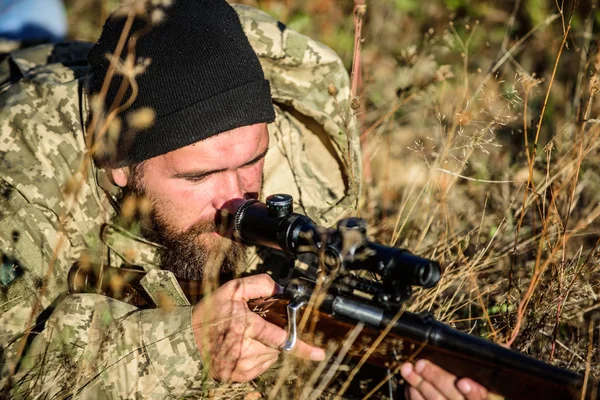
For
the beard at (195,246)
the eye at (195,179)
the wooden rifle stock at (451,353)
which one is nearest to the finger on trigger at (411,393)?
the wooden rifle stock at (451,353)

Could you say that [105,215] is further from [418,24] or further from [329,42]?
[418,24]

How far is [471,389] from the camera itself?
2307 mm

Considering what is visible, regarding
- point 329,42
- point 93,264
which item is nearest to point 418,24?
point 329,42

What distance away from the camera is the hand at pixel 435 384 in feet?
7.57

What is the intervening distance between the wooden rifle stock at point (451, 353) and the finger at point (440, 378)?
0.04 meters

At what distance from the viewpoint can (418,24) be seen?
20.2 ft

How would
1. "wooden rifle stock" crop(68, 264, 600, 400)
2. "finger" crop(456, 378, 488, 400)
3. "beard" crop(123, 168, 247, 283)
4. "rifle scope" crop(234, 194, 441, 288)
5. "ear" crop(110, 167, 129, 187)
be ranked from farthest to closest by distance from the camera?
1. "ear" crop(110, 167, 129, 187)
2. "beard" crop(123, 168, 247, 283)
3. "finger" crop(456, 378, 488, 400)
4. "rifle scope" crop(234, 194, 441, 288)
5. "wooden rifle stock" crop(68, 264, 600, 400)

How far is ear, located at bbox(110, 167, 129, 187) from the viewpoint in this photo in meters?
3.50

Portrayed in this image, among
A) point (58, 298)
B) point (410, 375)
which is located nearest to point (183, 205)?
point (58, 298)

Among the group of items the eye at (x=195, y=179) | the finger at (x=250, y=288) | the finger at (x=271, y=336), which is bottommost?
the finger at (x=271, y=336)

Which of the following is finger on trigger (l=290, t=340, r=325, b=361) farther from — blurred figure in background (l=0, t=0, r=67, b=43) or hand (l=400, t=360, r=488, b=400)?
blurred figure in background (l=0, t=0, r=67, b=43)

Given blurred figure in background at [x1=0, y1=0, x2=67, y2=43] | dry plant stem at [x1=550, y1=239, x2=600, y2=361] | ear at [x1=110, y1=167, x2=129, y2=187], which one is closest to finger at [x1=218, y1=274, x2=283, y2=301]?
ear at [x1=110, y1=167, x2=129, y2=187]

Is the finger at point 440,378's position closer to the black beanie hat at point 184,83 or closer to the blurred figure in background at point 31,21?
the black beanie hat at point 184,83

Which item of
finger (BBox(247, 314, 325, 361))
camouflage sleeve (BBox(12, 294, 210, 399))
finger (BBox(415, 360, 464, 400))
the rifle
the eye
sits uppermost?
the rifle
